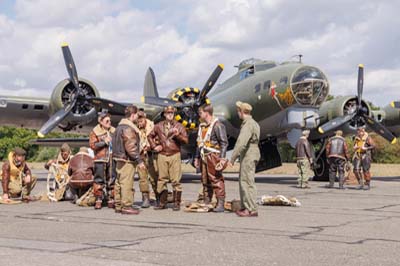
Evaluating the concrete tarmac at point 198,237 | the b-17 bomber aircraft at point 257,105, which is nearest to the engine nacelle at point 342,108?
the b-17 bomber aircraft at point 257,105

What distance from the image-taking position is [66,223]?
8.63m

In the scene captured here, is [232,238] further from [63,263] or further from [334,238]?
[63,263]

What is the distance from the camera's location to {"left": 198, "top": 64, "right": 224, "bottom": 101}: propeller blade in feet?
70.4

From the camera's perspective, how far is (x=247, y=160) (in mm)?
9664

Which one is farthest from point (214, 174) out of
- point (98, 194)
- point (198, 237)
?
point (198, 237)

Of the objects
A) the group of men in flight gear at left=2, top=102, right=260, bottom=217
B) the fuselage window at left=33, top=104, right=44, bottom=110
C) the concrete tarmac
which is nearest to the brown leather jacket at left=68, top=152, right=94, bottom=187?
the group of men in flight gear at left=2, top=102, right=260, bottom=217

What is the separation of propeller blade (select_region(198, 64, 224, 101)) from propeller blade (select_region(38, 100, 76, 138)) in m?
4.59

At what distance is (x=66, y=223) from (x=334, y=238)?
384 centimetres

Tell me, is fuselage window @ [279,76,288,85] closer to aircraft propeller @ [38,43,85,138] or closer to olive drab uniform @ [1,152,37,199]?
aircraft propeller @ [38,43,85,138]

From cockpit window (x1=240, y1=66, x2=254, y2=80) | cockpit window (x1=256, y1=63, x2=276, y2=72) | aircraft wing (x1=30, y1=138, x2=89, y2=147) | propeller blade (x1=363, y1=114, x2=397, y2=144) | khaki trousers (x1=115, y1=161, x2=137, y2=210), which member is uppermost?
cockpit window (x1=256, y1=63, x2=276, y2=72)

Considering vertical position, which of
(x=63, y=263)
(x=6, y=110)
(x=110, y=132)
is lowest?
(x=63, y=263)

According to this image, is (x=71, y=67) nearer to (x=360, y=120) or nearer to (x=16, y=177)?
(x=16, y=177)

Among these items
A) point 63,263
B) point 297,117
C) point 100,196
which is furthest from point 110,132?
point 297,117

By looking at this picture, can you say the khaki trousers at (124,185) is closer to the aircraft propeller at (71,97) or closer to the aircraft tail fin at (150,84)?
the aircraft propeller at (71,97)
